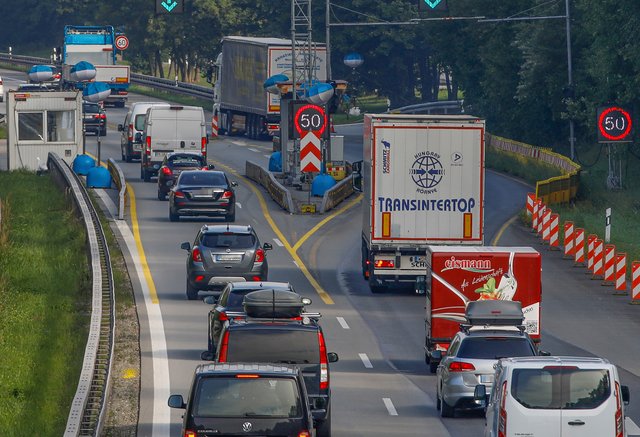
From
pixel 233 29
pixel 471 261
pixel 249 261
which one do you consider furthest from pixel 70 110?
pixel 233 29

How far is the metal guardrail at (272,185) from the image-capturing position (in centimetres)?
5081

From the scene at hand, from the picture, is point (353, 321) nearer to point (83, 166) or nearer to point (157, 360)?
point (157, 360)

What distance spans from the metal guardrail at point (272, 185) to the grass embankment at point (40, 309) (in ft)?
22.9

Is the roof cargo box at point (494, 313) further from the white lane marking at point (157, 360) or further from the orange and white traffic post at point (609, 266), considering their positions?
the orange and white traffic post at point (609, 266)

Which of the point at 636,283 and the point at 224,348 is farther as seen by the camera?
the point at 636,283

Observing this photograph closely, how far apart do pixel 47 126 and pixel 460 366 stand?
41.0 m

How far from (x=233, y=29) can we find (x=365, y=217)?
3280 inches

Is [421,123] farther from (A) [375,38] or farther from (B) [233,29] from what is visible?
(B) [233,29]

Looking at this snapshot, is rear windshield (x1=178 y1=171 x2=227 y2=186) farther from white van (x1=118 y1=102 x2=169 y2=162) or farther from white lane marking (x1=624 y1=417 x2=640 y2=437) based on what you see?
white lane marking (x1=624 y1=417 x2=640 y2=437)

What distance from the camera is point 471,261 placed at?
87.4 feet

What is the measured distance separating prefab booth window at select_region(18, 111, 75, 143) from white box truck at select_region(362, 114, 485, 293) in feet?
89.5

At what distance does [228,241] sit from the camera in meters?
33.7

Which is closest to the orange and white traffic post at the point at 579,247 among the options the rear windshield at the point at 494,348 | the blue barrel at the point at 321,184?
the blue barrel at the point at 321,184

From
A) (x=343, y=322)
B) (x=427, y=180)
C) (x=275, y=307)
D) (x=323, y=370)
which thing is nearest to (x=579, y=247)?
(x=427, y=180)
